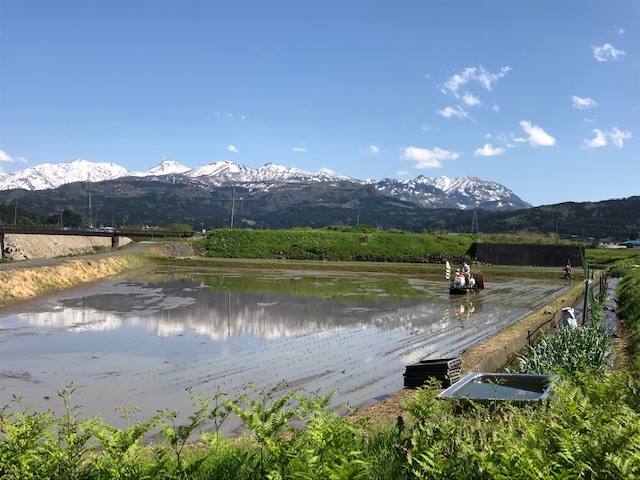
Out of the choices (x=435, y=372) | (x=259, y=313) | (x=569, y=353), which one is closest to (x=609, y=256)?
(x=259, y=313)

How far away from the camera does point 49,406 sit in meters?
9.41

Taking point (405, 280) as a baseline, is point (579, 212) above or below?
above

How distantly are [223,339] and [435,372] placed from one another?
728 cm

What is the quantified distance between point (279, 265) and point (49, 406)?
38893 millimetres

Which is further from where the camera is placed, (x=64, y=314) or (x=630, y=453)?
(x=64, y=314)

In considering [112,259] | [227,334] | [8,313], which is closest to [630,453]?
[227,334]

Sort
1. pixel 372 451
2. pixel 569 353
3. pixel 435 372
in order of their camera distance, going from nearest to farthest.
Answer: pixel 372 451 → pixel 435 372 → pixel 569 353

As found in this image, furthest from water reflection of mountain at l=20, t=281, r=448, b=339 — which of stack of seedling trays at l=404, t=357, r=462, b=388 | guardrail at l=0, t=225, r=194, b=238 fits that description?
guardrail at l=0, t=225, r=194, b=238

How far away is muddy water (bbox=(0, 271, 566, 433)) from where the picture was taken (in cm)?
1085

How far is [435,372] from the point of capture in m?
10.4

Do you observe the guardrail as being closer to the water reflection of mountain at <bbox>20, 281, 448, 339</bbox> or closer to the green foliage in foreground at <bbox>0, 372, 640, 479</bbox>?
the water reflection of mountain at <bbox>20, 281, 448, 339</bbox>

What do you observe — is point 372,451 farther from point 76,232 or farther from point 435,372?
point 76,232

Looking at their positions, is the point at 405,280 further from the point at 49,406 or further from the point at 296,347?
the point at 49,406

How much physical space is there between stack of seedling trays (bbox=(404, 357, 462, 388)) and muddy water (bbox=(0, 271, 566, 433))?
1.89 feet
